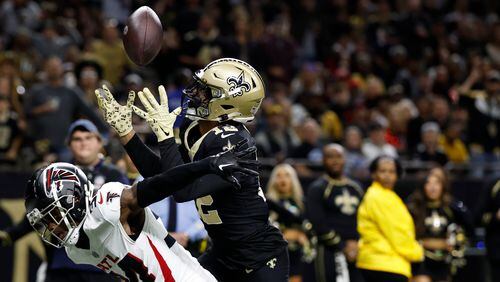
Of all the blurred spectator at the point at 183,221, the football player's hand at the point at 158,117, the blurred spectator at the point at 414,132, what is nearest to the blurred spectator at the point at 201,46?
the blurred spectator at the point at 414,132

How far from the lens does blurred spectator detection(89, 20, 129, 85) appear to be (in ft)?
43.8

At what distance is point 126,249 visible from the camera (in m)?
4.77

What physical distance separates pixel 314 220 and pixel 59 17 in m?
5.93

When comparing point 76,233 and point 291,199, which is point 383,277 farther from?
point 76,233

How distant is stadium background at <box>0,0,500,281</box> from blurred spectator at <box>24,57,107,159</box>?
2 cm

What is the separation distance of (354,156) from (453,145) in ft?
5.68

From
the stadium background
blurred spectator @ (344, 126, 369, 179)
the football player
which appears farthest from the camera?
blurred spectator @ (344, 126, 369, 179)

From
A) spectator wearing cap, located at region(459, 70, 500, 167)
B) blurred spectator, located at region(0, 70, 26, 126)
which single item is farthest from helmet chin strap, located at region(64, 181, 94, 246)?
spectator wearing cap, located at region(459, 70, 500, 167)

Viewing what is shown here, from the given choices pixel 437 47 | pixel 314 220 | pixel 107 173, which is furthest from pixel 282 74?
pixel 107 173

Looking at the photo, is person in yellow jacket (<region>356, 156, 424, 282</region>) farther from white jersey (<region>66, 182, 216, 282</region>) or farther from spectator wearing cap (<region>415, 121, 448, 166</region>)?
spectator wearing cap (<region>415, 121, 448, 166</region>)

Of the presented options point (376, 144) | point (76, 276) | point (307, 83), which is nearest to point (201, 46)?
point (307, 83)

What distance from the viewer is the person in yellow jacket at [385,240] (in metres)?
8.28

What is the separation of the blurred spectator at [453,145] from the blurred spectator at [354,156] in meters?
1.35

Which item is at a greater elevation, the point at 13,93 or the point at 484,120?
the point at 13,93
